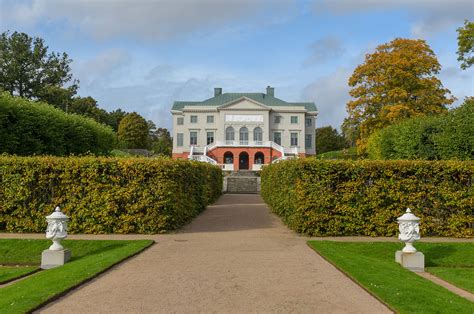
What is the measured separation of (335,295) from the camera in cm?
721

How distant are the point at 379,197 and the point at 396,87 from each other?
2545cm

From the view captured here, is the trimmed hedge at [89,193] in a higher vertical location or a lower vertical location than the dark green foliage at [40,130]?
lower

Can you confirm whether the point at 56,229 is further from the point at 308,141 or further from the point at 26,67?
the point at 308,141

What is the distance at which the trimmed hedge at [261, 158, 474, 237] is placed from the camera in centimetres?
1429

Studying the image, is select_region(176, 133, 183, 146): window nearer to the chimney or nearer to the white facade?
the white facade

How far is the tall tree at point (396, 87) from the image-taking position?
1447 inches

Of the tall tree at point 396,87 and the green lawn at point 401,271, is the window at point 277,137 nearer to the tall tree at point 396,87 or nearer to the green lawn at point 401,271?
the tall tree at point 396,87

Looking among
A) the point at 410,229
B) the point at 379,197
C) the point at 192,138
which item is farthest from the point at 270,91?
the point at 410,229

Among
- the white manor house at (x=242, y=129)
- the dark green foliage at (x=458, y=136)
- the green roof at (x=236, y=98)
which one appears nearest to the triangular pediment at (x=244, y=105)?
the white manor house at (x=242, y=129)

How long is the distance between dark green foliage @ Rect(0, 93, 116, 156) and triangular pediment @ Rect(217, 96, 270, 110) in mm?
36927

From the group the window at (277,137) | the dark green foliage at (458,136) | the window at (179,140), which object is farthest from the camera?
the window at (277,137)

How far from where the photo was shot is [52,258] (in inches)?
401

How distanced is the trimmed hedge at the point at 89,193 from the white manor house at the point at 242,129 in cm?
5130

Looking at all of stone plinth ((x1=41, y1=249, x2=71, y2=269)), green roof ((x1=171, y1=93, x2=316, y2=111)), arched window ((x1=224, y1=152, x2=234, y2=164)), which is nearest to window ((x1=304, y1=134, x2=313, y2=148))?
green roof ((x1=171, y1=93, x2=316, y2=111))
